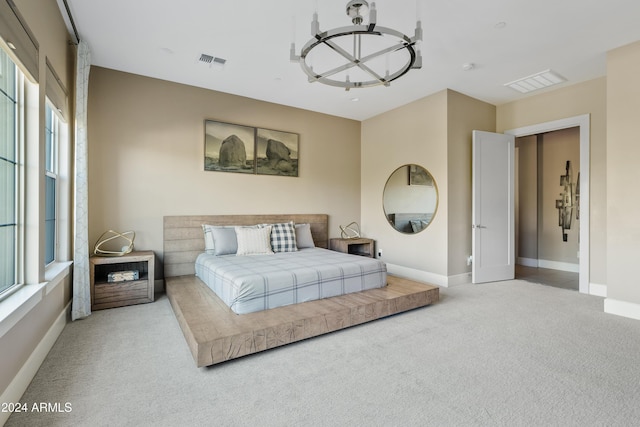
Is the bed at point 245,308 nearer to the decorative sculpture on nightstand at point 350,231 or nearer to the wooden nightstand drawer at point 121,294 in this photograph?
the wooden nightstand drawer at point 121,294

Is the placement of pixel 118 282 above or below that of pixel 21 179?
below

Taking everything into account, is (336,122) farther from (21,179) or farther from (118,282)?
(21,179)

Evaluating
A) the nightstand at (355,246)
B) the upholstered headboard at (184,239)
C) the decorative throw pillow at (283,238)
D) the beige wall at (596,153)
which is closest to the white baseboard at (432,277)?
the nightstand at (355,246)

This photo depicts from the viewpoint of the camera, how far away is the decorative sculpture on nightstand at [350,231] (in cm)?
586

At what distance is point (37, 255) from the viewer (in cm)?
221

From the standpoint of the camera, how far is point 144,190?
408 centimetres

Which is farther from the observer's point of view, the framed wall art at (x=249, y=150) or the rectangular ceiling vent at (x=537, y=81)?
the framed wall art at (x=249, y=150)

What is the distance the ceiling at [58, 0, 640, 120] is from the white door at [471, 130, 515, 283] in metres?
0.89

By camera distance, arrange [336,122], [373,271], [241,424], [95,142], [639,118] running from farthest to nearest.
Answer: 1. [336,122]
2. [95,142]
3. [373,271]
4. [639,118]
5. [241,424]

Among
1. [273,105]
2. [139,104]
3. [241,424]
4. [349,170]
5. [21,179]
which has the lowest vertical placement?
[241,424]

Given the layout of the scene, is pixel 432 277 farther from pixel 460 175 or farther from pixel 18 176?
pixel 18 176

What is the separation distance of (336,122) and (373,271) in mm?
3322

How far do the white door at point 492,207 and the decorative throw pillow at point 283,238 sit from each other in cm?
266

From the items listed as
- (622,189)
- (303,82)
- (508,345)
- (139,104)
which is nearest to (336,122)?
(303,82)
